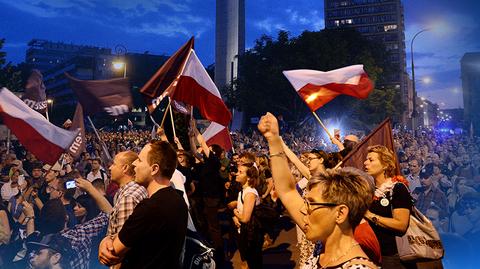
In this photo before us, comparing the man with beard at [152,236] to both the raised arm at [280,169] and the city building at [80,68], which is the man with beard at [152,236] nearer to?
the raised arm at [280,169]

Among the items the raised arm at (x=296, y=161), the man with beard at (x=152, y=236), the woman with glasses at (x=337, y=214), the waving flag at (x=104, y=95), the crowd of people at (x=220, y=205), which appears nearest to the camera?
the woman with glasses at (x=337, y=214)

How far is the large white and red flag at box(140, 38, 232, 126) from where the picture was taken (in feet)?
22.9

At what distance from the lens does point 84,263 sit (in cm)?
586

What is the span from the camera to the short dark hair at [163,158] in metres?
2.90

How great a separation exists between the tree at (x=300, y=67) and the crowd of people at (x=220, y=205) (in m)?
22.4

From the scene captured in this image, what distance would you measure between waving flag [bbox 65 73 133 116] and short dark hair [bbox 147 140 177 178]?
556 cm

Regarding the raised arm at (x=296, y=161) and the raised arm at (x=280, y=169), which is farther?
the raised arm at (x=296, y=161)

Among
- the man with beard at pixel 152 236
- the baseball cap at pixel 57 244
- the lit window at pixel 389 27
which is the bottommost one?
the baseball cap at pixel 57 244

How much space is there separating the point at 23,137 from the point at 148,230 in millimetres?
5304

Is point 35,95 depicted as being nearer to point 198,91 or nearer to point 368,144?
point 198,91

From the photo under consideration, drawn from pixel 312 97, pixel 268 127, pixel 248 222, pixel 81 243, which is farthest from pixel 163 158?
pixel 312 97

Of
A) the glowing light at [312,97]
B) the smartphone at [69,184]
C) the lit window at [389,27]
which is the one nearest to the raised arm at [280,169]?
the smartphone at [69,184]

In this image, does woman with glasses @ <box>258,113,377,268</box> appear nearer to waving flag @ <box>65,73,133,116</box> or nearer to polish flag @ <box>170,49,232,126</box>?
polish flag @ <box>170,49,232,126</box>

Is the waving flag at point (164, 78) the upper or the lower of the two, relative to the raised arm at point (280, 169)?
upper
